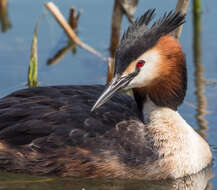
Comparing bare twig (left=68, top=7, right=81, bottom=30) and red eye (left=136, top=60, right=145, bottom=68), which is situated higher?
red eye (left=136, top=60, right=145, bottom=68)

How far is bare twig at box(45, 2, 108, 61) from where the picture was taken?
10.6m

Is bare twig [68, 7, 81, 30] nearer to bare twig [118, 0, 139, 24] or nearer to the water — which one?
the water

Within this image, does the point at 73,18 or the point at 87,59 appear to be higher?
the point at 73,18

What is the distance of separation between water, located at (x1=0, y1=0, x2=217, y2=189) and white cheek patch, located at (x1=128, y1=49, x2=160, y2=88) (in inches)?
44.2

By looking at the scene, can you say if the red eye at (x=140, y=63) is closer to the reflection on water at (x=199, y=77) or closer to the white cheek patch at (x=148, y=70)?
the white cheek patch at (x=148, y=70)

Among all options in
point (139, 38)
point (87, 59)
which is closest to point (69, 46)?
point (87, 59)

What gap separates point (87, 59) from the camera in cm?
1084

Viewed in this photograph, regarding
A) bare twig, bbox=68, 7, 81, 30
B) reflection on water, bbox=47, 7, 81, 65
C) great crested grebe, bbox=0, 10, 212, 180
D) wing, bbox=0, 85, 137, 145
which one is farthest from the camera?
bare twig, bbox=68, 7, 81, 30

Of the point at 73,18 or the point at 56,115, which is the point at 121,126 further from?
the point at 73,18

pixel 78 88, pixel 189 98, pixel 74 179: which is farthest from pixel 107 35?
pixel 74 179

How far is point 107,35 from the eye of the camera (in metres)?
11.6

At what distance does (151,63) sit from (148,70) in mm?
82

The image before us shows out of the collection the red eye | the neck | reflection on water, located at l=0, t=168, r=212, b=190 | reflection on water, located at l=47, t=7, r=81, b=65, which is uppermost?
the red eye

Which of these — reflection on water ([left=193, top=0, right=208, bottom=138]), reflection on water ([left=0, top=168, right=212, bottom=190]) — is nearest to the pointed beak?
reflection on water ([left=0, top=168, right=212, bottom=190])
